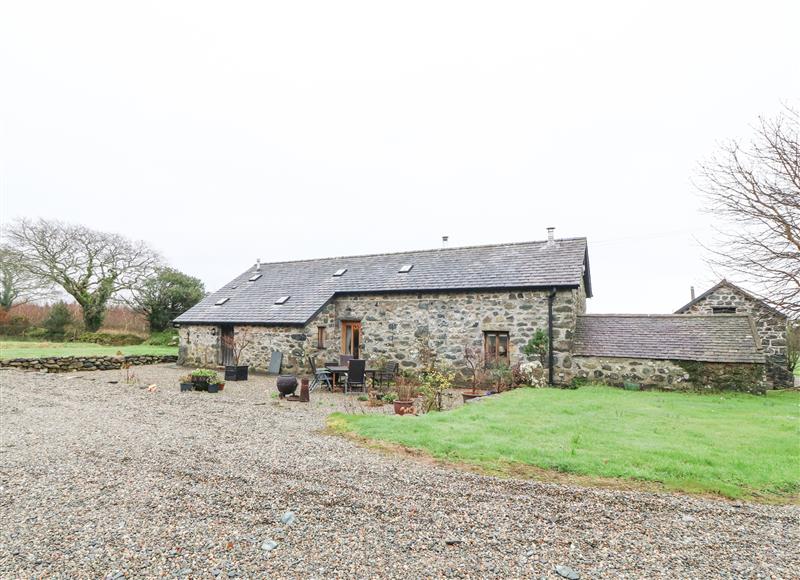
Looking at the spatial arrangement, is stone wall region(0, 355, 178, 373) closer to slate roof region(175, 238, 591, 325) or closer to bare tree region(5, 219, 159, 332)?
slate roof region(175, 238, 591, 325)

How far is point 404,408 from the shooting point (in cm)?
959

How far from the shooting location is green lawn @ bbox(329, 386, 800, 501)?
517 cm

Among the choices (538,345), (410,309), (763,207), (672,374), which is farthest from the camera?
(410,309)

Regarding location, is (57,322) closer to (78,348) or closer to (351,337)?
(78,348)

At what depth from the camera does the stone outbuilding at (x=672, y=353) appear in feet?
40.4

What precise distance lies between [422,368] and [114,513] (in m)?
12.6

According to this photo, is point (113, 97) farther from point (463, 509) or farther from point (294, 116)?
point (463, 509)

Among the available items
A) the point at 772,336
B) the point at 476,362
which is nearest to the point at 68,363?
the point at 476,362

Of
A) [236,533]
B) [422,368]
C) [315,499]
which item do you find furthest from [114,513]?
[422,368]

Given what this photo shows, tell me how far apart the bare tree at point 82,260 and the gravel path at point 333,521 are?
29.0 meters

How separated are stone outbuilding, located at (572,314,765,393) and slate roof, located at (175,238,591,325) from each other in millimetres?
2421

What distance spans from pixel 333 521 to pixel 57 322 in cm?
3567

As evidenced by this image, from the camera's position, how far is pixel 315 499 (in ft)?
14.8

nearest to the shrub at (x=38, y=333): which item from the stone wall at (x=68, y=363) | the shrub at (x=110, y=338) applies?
the shrub at (x=110, y=338)
